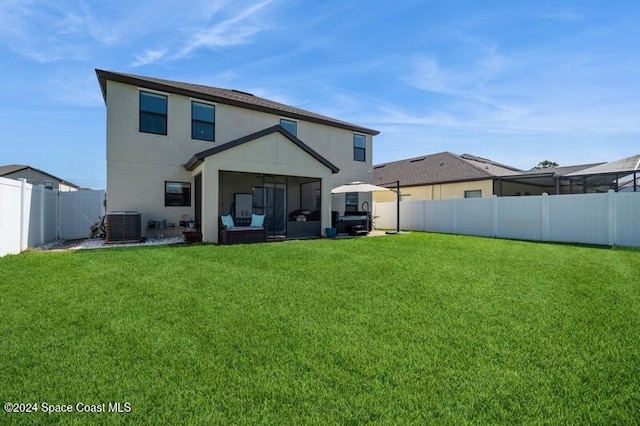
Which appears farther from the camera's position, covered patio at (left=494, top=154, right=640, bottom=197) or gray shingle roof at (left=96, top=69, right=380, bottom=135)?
covered patio at (left=494, top=154, right=640, bottom=197)

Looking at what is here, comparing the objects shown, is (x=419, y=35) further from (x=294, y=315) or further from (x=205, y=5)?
(x=294, y=315)

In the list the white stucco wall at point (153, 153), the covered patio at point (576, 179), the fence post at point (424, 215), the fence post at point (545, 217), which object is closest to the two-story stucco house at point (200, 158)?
the white stucco wall at point (153, 153)

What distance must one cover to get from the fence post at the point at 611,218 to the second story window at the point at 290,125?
13800 millimetres

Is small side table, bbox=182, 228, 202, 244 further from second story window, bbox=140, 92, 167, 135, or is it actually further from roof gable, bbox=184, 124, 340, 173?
second story window, bbox=140, 92, 167, 135

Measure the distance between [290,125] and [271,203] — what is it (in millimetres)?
4493

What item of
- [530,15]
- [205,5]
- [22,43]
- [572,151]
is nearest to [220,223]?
[205,5]

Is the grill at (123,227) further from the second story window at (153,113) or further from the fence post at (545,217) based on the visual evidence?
the fence post at (545,217)

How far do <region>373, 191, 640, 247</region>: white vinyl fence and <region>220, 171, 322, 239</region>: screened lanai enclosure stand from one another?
7382mm

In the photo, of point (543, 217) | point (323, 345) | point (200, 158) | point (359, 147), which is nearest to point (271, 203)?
point (200, 158)

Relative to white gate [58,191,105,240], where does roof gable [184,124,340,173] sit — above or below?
above

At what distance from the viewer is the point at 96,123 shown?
1561 centimetres

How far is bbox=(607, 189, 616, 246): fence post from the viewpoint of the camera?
1168 cm

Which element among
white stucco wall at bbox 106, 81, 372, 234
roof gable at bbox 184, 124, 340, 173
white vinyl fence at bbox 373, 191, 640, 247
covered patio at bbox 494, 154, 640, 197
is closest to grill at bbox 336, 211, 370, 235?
white stucco wall at bbox 106, 81, 372, 234

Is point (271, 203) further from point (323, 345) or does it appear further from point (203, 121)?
point (323, 345)
